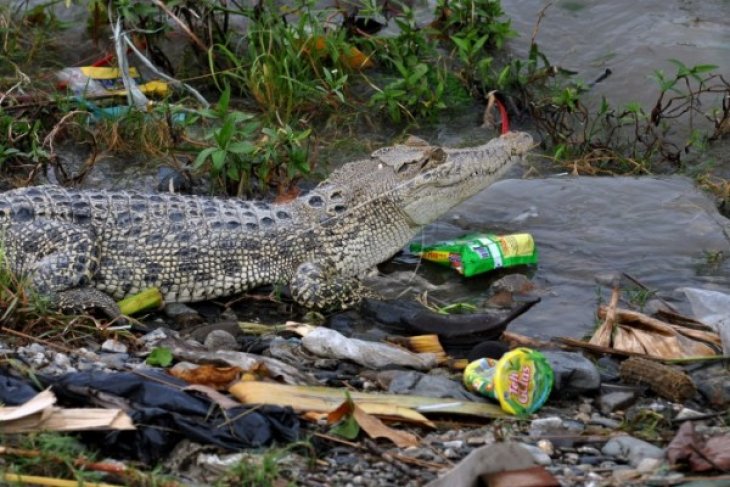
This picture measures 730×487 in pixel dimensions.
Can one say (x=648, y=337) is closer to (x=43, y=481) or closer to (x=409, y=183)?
(x=409, y=183)

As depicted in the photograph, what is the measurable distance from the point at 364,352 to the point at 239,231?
1.61 metres

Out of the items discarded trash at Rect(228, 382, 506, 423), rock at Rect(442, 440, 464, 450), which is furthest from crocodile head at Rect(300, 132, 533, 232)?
rock at Rect(442, 440, 464, 450)

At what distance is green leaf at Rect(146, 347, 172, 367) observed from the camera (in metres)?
5.28

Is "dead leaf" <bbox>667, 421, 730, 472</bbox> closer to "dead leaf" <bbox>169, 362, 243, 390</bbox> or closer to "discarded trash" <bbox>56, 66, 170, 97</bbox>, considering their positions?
"dead leaf" <bbox>169, 362, 243, 390</bbox>

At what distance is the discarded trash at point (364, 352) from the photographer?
18.4ft

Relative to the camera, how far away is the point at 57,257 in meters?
6.46

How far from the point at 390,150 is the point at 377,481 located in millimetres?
3440

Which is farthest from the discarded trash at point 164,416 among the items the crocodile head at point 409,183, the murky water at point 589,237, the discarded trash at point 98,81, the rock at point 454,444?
the discarded trash at point 98,81

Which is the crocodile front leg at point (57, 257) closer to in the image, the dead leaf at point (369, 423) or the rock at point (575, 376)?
the dead leaf at point (369, 423)

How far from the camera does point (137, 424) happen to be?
4.41 metres

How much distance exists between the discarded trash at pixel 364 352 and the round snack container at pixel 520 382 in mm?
613

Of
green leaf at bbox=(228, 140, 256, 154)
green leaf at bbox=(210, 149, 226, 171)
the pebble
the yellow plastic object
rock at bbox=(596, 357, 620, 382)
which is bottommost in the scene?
rock at bbox=(596, 357, 620, 382)

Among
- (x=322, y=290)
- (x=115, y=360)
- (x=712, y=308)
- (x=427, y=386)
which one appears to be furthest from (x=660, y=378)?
(x=115, y=360)

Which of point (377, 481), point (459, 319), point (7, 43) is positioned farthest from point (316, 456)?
point (7, 43)
